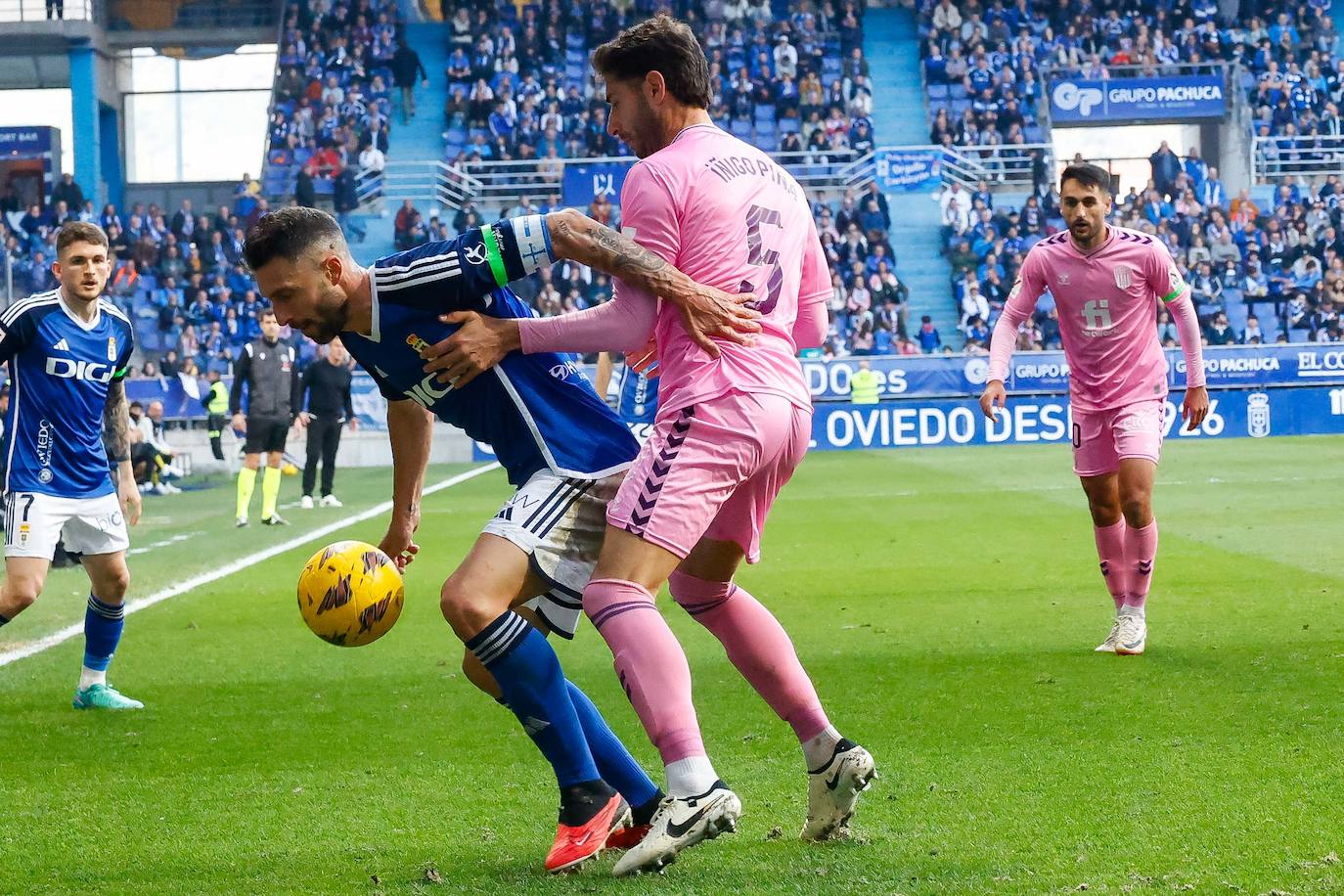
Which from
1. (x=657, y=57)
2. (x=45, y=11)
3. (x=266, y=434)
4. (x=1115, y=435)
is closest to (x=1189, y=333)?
(x=1115, y=435)

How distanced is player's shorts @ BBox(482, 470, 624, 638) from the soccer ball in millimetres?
620

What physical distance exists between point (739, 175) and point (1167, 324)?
93.0ft

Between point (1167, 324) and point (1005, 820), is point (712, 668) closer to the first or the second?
point (1005, 820)

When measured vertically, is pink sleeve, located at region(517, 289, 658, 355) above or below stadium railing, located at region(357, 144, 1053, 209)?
below

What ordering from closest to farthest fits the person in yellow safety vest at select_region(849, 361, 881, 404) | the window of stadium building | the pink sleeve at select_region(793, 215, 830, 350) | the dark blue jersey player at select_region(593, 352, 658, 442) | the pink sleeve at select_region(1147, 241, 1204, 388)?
the pink sleeve at select_region(793, 215, 830, 350) < the pink sleeve at select_region(1147, 241, 1204, 388) < the dark blue jersey player at select_region(593, 352, 658, 442) < the person in yellow safety vest at select_region(849, 361, 881, 404) < the window of stadium building

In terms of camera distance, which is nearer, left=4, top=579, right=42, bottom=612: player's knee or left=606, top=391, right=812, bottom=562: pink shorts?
left=606, top=391, right=812, bottom=562: pink shorts

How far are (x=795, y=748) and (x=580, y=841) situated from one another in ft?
4.91

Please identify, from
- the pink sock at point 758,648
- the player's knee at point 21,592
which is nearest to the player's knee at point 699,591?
the pink sock at point 758,648

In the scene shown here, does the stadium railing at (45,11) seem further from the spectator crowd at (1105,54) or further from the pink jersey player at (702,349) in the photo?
the pink jersey player at (702,349)

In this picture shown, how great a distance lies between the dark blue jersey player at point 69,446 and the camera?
6.31 m

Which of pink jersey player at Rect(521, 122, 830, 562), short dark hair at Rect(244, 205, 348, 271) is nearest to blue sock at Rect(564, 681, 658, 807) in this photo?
pink jersey player at Rect(521, 122, 830, 562)

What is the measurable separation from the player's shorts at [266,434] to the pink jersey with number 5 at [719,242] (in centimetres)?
1265

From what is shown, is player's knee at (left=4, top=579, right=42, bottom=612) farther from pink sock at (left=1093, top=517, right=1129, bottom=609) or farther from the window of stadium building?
the window of stadium building

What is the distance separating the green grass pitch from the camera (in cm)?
380
